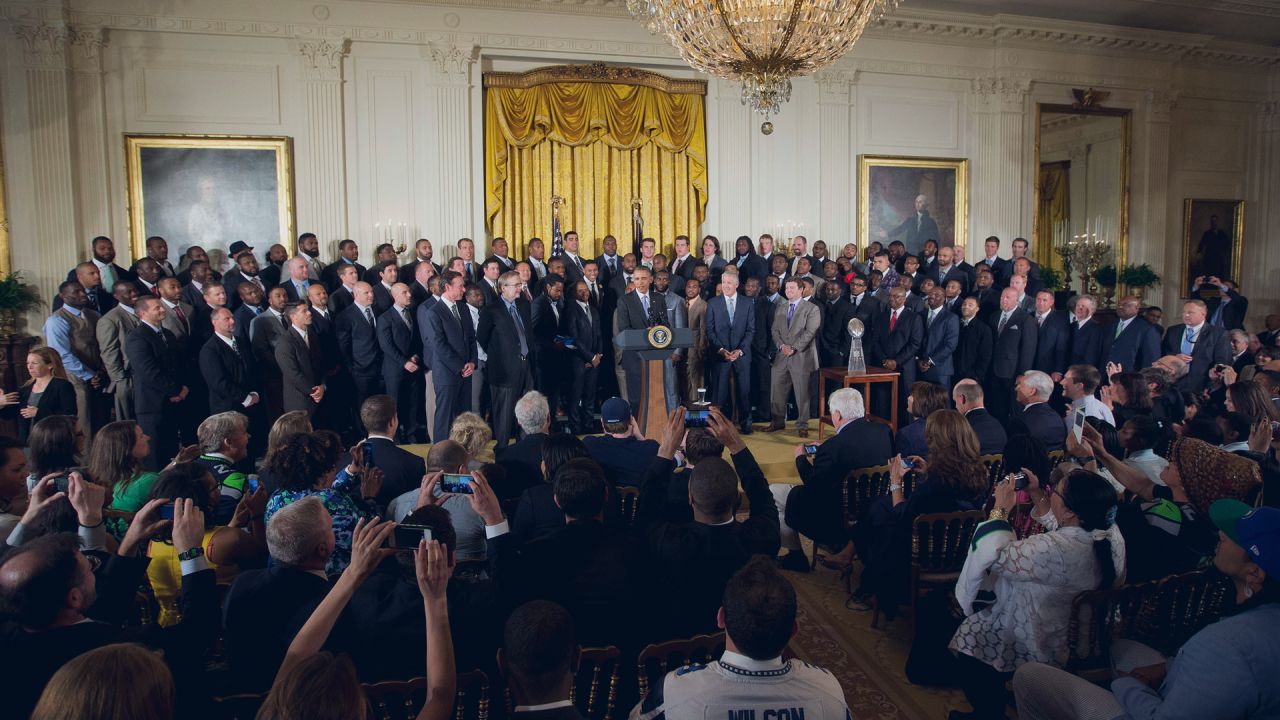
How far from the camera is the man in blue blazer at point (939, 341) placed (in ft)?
27.5

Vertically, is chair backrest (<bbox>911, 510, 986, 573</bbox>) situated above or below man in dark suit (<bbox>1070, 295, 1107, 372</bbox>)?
below

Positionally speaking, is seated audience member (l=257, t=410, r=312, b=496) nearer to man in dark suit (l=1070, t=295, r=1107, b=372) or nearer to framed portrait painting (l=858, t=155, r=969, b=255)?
man in dark suit (l=1070, t=295, r=1107, b=372)

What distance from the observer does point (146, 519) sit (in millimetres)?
2605

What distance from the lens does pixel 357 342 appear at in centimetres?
765

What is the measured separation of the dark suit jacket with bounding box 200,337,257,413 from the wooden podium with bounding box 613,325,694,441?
121 inches

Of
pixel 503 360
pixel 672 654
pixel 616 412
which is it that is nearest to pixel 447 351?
pixel 503 360

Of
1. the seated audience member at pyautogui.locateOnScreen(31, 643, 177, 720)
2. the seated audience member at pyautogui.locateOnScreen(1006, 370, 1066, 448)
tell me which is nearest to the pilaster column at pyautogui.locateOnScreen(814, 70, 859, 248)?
the seated audience member at pyautogui.locateOnScreen(1006, 370, 1066, 448)

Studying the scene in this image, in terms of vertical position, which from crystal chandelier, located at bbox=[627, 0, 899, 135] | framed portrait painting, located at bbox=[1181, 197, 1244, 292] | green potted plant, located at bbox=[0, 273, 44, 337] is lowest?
green potted plant, located at bbox=[0, 273, 44, 337]

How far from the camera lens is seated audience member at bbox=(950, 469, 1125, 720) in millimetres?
2814

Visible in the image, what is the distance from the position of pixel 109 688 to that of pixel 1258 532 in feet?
8.63

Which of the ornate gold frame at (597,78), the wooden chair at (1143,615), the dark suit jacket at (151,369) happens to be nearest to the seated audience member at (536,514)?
the wooden chair at (1143,615)

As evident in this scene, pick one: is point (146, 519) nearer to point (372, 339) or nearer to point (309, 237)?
point (372, 339)

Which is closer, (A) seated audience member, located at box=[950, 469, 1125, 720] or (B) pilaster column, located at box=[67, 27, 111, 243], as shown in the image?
(A) seated audience member, located at box=[950, 469, 1125, 720]

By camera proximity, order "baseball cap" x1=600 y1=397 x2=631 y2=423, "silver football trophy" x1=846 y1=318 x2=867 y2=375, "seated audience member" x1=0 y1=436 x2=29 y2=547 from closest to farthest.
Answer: "seated audience member" x1=0 y1=436 x2=29 y2=547
"baseball cap" x1=600 y1=397 x2=631 y2=423
"silver football trophy" x1=846 y1=318 x2=867 y2=375
